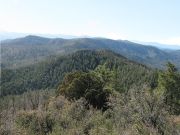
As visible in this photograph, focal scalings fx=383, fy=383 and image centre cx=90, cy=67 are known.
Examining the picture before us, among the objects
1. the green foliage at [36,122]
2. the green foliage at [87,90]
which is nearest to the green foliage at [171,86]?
the green foliage at [87,90]

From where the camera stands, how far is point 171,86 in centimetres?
7869

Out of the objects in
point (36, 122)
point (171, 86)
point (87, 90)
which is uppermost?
point (36, 122)

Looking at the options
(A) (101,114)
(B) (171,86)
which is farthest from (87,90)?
(B) (171,86)

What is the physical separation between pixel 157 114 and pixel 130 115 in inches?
224

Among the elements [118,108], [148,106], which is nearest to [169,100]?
[118,108]

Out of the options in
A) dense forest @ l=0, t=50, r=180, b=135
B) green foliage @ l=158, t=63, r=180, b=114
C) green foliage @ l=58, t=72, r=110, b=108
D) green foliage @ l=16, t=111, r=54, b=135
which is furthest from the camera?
green foliage @ l=158, t=63, r=180, b=114

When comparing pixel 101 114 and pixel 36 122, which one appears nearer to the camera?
pixel 36 122

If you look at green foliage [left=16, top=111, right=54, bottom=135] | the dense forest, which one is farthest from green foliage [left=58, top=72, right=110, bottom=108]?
green foliage [left=16, top=111, right=54, bottom=135]

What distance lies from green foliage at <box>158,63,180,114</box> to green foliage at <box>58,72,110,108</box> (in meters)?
15.6

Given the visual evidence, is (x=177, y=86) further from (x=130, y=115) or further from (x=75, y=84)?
(x=130, y=115)

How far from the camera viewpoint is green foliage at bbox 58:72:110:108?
2537 inches

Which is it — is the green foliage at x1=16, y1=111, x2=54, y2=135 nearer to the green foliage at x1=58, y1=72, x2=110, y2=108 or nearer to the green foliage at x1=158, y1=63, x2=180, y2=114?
the green foliage at x1=58, y1=72, x2=110, y2=108

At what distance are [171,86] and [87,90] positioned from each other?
2199 cm

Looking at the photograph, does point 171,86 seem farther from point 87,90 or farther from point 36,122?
point 36,122
